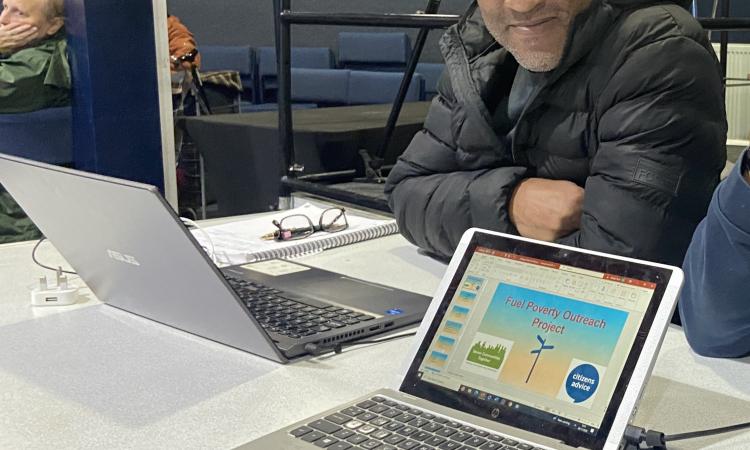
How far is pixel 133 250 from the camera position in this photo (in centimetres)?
100

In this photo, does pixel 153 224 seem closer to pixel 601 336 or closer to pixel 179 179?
pixel 601 336

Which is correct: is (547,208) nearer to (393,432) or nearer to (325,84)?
(393,432)

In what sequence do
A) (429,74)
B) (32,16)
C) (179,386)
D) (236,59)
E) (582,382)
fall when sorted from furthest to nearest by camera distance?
(236,59), (429,74), (32,16), (179,386), (582,382)

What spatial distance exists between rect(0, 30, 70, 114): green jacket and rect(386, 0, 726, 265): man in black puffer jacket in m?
1.21

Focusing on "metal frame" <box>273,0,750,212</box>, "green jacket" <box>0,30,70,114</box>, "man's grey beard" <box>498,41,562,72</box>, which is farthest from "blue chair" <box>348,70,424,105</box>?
"man's grey beard" <box>498,41,562,72</box>

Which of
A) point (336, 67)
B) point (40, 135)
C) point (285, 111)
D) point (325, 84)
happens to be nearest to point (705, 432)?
point (285, 111)

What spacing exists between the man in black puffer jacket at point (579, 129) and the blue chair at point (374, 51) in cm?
426

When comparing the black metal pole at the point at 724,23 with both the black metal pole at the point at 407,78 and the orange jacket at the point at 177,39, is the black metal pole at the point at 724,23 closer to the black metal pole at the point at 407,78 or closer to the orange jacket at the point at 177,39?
the black metal pole at the point at 407,78

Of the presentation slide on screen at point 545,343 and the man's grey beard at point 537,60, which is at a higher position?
the man's grey beard at point 537,60

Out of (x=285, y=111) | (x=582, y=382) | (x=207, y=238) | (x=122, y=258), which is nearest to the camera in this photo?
(x=582, y=382)

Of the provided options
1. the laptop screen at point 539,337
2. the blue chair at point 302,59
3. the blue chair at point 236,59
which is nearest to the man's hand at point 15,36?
the laptop screen at point 539,337

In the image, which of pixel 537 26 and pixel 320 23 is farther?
pixel 320 23

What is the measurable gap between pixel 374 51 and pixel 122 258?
500 centimetres

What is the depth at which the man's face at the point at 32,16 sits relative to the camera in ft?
7.20
